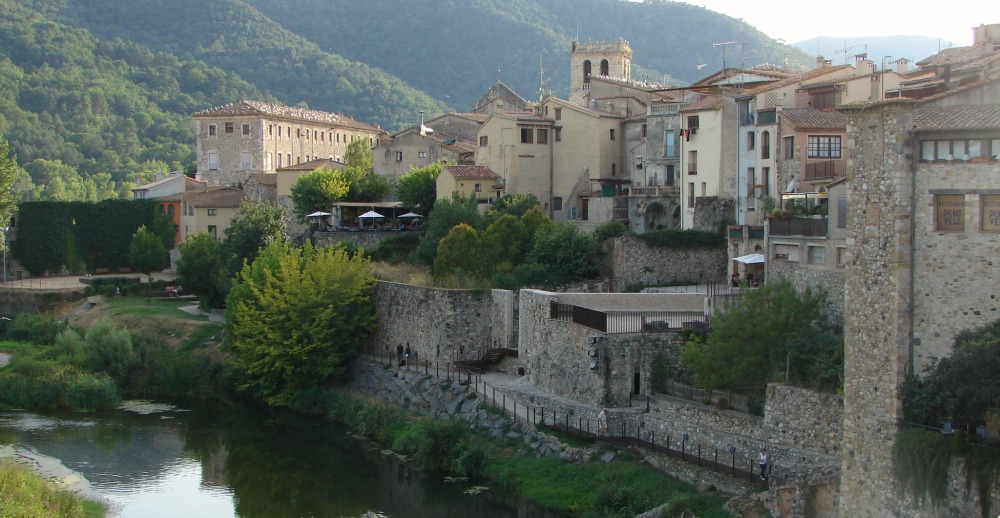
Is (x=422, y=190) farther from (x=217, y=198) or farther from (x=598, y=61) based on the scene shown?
(x=598, y=61)

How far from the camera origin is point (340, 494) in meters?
34.6

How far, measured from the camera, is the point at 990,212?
70.4ft

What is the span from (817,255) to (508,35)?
116297 millimetres

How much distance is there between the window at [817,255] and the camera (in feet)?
104

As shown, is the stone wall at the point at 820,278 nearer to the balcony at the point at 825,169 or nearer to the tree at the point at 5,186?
the balcony at the point at 825,169

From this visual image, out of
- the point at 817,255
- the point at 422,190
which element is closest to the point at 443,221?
the point at 422,190

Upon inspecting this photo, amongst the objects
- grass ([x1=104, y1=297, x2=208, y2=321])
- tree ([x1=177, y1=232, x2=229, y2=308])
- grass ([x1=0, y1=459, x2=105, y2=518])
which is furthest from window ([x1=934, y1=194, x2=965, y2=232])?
tree ([x1=177, y1=232, x2=229, y2=308])

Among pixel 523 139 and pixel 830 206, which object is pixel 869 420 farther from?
pixel 523 139

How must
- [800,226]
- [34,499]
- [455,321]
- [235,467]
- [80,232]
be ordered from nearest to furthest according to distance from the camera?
[34,499]
[800,226]
[235,467]
[455,321]
[80,232]

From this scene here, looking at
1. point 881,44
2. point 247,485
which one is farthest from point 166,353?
point 881,44

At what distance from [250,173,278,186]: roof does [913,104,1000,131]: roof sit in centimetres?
5159

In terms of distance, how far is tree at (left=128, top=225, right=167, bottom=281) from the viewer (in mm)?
69562

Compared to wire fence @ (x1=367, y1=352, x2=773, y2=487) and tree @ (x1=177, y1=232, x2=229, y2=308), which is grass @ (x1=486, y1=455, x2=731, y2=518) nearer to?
wire fence @ (x1=367, y1=352, x2=773, y2=487)

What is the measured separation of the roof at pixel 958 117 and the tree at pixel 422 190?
122 ft
